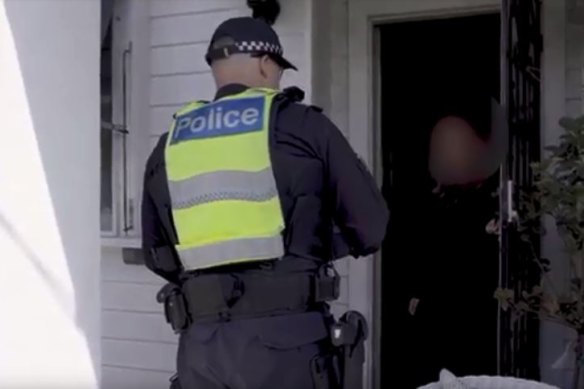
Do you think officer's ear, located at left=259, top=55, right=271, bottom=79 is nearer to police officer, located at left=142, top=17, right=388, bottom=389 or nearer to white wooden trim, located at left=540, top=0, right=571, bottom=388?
police officer, located at left=142, top=17, right=388, bottom=389

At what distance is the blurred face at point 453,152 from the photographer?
3725 millimetres

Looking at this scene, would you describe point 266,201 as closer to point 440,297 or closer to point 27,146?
point 27,146

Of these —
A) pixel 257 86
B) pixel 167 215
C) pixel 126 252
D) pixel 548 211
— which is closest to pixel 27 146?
pixel 167 215

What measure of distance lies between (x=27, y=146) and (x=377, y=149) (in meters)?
1.81

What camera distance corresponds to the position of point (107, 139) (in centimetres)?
433

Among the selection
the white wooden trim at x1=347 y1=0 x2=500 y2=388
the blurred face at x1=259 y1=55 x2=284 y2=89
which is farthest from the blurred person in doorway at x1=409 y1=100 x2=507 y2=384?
the blurred face at x1=259 y1=55 x2=284 y2=89

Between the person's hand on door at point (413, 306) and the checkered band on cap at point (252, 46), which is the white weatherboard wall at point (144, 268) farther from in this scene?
the checkered band on cap at point (252, 46)

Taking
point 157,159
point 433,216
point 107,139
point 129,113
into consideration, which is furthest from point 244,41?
point 107,139

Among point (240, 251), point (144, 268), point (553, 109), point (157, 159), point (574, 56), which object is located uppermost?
point (574, 56)

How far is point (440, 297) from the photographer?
3961 millimetres

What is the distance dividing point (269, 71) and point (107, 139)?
207cm

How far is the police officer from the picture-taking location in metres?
2.28

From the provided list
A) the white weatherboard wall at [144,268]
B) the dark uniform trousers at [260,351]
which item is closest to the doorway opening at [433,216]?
the white weatherboard wall at [144,268]

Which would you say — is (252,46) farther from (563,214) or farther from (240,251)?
(563,214)
